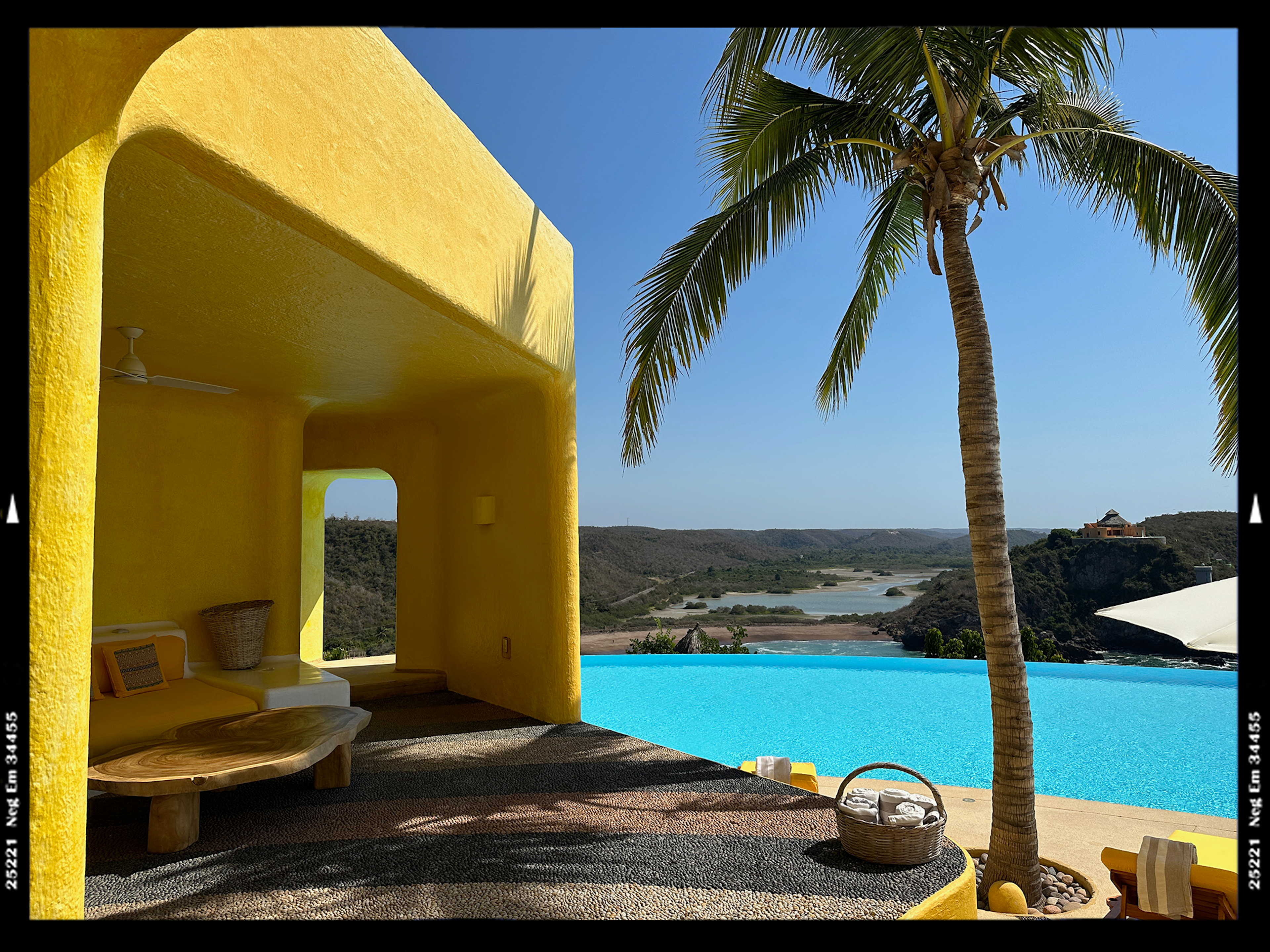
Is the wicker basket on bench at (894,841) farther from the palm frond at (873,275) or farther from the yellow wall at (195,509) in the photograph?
the yellow wall at (195,509)

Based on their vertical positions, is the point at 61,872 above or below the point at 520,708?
above

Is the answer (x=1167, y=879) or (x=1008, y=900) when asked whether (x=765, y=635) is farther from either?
(x=1167, y=879)

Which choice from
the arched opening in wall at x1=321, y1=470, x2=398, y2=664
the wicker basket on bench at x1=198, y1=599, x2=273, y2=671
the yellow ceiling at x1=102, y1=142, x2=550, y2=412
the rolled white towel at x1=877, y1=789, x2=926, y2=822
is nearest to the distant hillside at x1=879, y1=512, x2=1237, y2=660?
the arched opening in wall at x1=321, y1=470, x2=398, y2=664

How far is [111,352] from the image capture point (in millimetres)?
5367

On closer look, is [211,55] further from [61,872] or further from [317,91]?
[61,872]

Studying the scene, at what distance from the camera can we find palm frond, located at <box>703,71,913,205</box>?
549 centimetres

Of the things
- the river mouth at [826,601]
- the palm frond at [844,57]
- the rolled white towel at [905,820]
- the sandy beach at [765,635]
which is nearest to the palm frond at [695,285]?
the palm frond at [844,57]

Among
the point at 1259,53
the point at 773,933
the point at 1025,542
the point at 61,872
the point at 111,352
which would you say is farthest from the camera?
the point at 1025,542

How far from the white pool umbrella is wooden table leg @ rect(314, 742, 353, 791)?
20.4ft

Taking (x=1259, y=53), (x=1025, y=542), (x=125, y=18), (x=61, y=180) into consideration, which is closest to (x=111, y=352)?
(x=61, y=180)

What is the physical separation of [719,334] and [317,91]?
3.28 metres

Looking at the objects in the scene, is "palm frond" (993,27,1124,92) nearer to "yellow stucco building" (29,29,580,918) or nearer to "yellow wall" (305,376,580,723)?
"yellow stucco building" (29,29,580,918)

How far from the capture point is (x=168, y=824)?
364cm

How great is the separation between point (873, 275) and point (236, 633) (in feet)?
23.1
